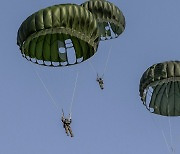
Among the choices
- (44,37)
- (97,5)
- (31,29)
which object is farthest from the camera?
(97,5)

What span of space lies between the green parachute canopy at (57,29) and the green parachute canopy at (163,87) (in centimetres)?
475

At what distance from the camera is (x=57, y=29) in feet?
122

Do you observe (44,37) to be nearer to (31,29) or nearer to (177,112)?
(31,29)

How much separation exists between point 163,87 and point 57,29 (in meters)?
11.5

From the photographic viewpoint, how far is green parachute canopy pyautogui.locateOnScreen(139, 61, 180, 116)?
40.4m

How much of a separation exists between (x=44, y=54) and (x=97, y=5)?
250 inches

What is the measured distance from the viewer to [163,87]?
44.6m

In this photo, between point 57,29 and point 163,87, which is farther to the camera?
point 163,87

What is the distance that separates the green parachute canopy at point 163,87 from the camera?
40.4 m

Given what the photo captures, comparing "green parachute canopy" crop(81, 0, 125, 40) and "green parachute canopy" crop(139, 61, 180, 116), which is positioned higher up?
"green parachute canopy" crop(81, 0, 125, 40)

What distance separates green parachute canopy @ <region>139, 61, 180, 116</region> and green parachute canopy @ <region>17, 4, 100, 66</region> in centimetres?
475

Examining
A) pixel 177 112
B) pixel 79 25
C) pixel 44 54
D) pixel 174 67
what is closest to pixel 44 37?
pixel 44 54

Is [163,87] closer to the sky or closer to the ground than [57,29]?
closer to the ground

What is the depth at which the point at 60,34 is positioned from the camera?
41062 millimetres
